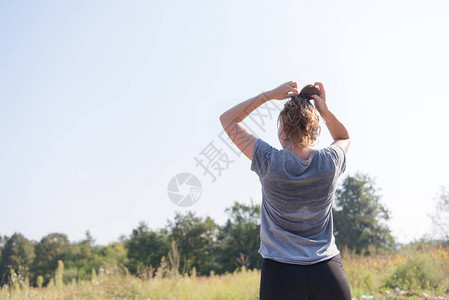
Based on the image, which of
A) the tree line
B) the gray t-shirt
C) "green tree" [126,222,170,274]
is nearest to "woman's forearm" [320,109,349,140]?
the gray t-shirt

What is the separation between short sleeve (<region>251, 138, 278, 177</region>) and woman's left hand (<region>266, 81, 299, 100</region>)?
0.82 ft

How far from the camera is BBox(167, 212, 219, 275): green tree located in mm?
22078

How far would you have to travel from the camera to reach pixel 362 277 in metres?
7.45

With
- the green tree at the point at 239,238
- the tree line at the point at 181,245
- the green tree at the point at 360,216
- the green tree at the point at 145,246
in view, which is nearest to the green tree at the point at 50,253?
the tree line at the point at 181,245

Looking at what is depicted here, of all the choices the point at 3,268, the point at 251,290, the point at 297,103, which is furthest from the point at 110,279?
the point at 3,268

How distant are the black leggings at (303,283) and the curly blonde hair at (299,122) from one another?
503 mm

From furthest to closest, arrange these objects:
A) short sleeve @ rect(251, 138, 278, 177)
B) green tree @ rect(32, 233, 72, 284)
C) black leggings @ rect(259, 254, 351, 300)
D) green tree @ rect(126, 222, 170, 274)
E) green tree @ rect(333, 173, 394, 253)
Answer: green tree @ rect(333, 173, 394, 253) → green tree @ rect(126, 222, 170, 274) → green tree @ rect(32, 233, 72, 284) → short sleeve @ rect(251, 138, 278, 177) → black leggings @ rect(259, 254, 351, 300)

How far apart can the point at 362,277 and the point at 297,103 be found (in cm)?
694

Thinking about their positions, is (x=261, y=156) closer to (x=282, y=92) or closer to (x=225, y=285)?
(x=282, y=92)

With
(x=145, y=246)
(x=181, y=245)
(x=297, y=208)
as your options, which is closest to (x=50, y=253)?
(x=145, y=246)

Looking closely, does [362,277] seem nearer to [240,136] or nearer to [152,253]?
[240,136]

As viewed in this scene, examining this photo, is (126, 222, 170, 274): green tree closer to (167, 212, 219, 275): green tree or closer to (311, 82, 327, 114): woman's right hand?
(167, 212, 219, 275): green tree

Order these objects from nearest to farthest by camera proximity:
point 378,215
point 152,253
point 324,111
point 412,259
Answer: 1. point 324,111
2. point 412,259
3. point 152,253
4. point 378,215

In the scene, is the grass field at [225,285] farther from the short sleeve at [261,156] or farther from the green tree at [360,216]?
the green tree at [360,216]
